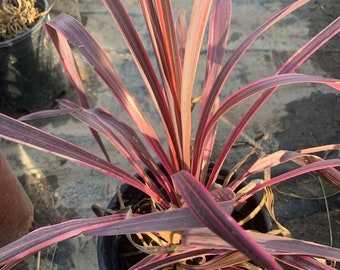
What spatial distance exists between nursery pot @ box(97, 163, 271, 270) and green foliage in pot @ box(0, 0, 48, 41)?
2.65 ft

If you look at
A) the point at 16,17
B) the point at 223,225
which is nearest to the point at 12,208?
the point at 16,17

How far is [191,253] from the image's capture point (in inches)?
30.0

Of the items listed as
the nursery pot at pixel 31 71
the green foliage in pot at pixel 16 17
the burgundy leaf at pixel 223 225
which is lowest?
the burgundy leaf at pixel 223 225

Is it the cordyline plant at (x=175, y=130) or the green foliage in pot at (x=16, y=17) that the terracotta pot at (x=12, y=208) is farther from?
the green foliage in pot at (x=16, y=17)

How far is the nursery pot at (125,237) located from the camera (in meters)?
0.90

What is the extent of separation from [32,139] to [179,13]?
40cm

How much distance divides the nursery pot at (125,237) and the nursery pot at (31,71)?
765mm

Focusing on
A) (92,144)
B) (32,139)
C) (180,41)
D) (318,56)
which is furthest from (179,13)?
(318,56)

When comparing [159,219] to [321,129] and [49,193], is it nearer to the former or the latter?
[49,193]

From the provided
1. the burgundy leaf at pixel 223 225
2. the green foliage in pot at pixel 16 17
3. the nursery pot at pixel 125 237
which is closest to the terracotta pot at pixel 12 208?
the nursery pot at pixel 125 237

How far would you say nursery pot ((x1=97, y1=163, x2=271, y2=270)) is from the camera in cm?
90

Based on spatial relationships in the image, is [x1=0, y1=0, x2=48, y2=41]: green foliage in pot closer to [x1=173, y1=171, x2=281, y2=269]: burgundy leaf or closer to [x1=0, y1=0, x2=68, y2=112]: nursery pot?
[x1=0, y1=0, x2=68, y2=112]: nursery pot

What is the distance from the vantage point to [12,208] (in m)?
1.25

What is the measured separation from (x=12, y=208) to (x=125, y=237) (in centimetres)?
45
